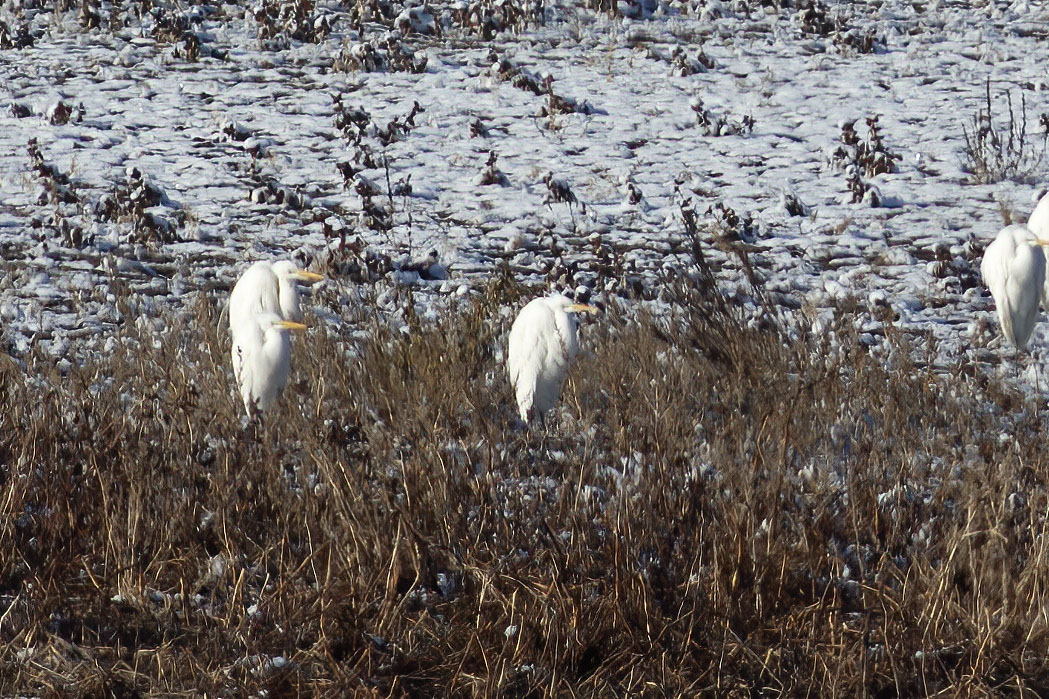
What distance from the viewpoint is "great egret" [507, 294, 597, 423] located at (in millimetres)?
4270

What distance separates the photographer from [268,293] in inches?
183

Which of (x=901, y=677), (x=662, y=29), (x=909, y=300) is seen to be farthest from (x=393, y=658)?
(x=662, y=29)

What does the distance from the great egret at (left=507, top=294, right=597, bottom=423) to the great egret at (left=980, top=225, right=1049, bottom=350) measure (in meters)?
1.98

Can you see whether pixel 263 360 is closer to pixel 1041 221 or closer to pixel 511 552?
pixel 511 552

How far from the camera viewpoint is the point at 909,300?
6.43 meters

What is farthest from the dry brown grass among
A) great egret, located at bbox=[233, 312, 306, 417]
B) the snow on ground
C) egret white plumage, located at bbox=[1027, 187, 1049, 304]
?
the snow on ground

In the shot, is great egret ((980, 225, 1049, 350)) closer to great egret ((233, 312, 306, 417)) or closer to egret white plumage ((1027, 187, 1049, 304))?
egret white plumage ((1027, 187, 1049, 304))

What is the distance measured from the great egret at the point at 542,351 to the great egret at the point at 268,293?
0.85 m

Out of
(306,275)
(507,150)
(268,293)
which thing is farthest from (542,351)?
(507,150)

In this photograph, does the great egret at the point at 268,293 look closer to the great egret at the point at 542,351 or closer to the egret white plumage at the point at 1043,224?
the great egret at the point at 542,351

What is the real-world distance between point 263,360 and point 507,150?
5.03 metres

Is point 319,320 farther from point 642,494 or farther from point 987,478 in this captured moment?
point 987,478

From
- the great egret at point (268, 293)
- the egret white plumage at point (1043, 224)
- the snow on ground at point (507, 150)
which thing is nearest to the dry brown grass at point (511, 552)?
the great egret at point (268, 293)

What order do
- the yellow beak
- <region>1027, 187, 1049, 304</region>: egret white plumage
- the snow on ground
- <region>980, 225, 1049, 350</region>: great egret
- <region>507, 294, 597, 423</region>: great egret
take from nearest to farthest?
<region>507, 294, 597, 423</region>: great egret, the yellow beak, <region>980, 225, 1049, 350</region>: great egret, <region>1027, 187, 1049, 304</region>: egret white plumage, the snow on ground
